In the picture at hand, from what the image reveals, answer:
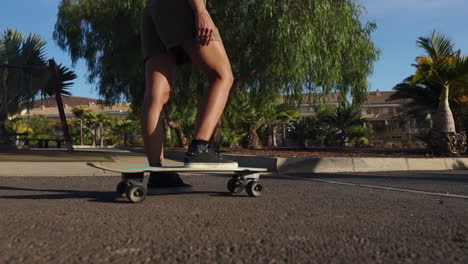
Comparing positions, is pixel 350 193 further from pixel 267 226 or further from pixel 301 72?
pixel 301 72

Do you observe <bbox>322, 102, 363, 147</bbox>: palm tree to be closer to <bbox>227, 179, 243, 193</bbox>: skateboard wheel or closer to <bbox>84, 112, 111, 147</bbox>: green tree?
<bbox>84, 112, 111, 147</bbox>: green tree

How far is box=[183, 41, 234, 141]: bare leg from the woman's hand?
0.20ft

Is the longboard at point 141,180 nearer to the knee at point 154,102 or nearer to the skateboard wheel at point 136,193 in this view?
the skateboard wheel at point 136,193

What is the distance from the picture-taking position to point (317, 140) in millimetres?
30797

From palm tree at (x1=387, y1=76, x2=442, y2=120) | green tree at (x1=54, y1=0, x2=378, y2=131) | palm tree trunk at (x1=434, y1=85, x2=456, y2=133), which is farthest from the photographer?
palm tree at (x1=387, y1=76, x2=442, y2=120)

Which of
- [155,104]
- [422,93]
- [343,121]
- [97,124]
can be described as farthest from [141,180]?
[97,124]

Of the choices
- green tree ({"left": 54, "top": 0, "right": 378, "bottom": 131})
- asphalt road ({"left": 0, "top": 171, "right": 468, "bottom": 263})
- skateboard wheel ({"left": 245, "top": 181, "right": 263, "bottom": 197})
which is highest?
green tree ({"left": 54, "top": 0, "right": 378, "bottom": 131})

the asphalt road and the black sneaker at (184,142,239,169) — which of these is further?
the black sneaker at (184,142,239,169)

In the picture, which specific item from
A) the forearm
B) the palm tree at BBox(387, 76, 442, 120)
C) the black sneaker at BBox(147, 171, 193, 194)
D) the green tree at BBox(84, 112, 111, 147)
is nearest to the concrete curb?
the black sneaker at BBox(147, 171, 193, 194)

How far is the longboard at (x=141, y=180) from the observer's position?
2.52 m

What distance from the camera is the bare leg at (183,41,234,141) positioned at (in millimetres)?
2785

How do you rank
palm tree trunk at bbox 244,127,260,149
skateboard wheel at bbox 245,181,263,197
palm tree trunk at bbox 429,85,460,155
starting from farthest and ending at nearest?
palm tree trunk at bbox 244,127,260,149, palm tree trunk at bbox 429,85,460,155, skateboard wheel at bbox 245,181,263,197

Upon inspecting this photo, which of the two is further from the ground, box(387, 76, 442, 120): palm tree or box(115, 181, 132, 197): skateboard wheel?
box(387, 76, 442, 120): palm tree

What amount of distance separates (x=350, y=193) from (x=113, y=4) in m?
10.9
